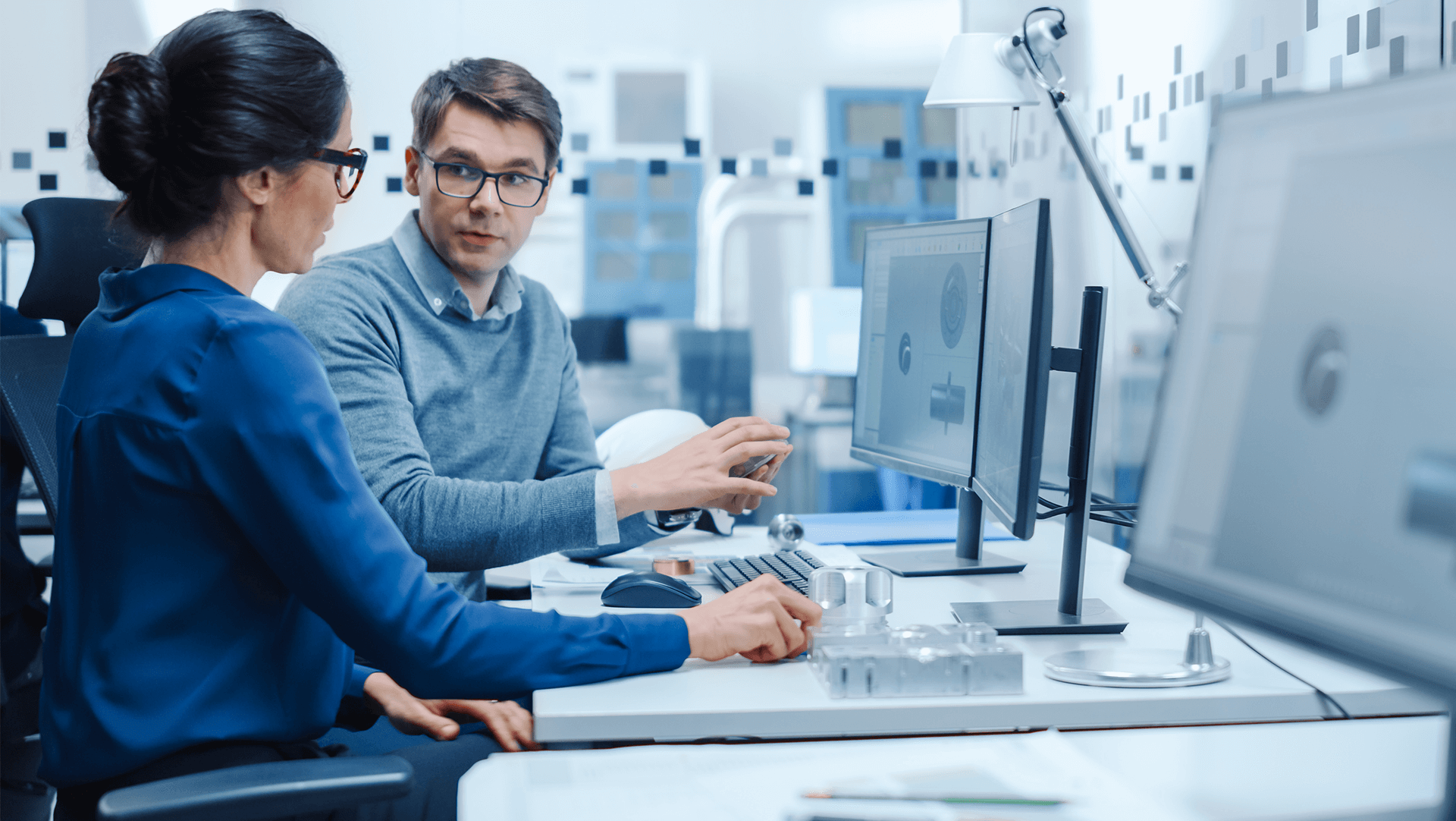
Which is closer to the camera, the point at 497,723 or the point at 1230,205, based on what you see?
the point at 1230,205

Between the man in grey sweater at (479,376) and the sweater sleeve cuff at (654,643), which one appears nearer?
the sweater sleeve cuff at (654,643)

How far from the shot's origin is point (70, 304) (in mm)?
1805

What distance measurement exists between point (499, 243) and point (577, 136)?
159cm

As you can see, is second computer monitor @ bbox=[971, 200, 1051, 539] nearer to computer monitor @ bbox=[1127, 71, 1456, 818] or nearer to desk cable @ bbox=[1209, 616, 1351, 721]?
desk cable @ bbox=[1209, 616, 1351, 721]

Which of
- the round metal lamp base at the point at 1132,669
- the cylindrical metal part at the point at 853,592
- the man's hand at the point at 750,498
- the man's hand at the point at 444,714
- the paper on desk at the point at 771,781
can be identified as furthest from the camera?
the man's hand at the point at 750,498

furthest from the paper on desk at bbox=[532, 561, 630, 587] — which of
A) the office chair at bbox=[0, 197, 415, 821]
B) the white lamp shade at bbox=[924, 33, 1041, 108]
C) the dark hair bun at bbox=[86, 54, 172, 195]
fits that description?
the white lamp shade at bbox=[924, 33, 1041, 108]

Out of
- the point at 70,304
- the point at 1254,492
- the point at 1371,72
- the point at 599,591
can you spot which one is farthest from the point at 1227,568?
the point at 70,304

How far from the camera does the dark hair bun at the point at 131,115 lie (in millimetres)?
957

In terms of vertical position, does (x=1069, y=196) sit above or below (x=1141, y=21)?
below

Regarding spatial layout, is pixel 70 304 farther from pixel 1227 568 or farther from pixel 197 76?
pixel 1227 568

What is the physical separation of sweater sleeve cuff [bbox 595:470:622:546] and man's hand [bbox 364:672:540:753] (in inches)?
9.2

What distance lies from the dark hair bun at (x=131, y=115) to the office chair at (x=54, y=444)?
0.09m

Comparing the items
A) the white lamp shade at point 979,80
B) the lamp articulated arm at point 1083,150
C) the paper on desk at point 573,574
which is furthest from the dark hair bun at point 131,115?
the white lamp shade at point 979,80

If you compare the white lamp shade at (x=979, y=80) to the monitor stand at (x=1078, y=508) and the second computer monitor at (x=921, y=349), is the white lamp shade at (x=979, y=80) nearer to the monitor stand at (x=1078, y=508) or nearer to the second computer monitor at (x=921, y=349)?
the second computer monitor at (x=921, y=349)
